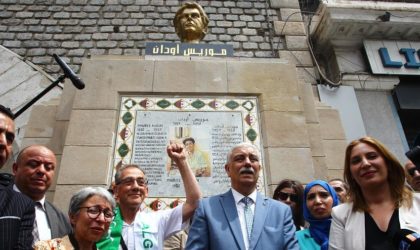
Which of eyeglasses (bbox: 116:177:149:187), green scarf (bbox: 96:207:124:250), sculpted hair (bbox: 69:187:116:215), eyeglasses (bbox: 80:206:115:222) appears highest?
eyeglasses (bbox: 116:177:149:187)

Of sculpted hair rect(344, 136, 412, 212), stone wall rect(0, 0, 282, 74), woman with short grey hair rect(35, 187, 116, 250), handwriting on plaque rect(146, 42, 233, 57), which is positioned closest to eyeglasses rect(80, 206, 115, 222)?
woman with short grey hair rect(35, 187, 116, 250)

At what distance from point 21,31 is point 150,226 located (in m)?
7.57

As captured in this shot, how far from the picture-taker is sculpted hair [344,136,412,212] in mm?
1937

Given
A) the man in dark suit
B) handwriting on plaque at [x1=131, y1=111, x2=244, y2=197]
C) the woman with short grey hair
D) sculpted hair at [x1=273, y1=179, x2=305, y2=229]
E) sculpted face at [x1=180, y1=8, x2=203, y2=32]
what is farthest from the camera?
sculpted face at [x1=180, y1=8, x2=203, y2=32]

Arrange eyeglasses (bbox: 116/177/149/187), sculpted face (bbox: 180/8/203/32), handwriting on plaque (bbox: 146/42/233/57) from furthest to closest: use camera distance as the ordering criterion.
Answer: sculpted face (bbox: 180/8/203/32)
handwriting on plaque (bbox: 146/42/233/57)
eyeglasses (bbox: 116/177/149/187)

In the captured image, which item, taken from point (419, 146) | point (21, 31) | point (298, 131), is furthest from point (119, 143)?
point (21, 31)

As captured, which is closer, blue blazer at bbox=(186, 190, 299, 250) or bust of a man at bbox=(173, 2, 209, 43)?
blue blazer at bbox=(186, 190, 299, 250)

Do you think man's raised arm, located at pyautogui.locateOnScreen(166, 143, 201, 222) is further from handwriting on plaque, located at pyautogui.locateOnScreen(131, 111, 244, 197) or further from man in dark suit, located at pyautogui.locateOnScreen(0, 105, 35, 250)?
handwriting on plaque, located at pyautogui.locateOnScreen(131, 111, 244, 197)

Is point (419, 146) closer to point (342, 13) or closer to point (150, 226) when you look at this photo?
point (150, 226)

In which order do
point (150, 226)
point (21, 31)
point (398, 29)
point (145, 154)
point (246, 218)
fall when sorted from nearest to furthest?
point (246, 218) → point (150, 226) → point (145, 154) → point (21, 31) → point (398, 29)

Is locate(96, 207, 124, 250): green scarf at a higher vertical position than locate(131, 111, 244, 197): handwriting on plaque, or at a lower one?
lower

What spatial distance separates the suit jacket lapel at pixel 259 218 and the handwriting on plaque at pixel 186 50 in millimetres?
3371

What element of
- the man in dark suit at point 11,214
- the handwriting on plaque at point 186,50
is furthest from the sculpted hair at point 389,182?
the handwriting on plaque at point 186,50

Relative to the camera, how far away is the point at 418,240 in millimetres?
1539
